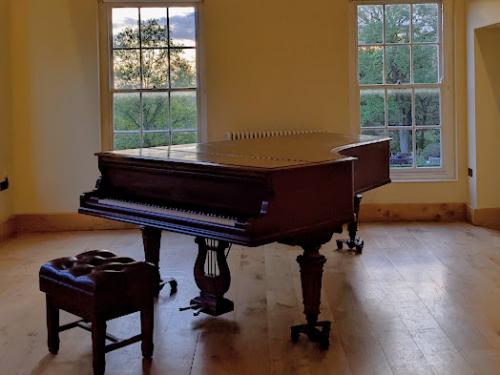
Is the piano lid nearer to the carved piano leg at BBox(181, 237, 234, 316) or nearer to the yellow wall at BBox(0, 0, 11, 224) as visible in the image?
the carved piano leg at BBox(181, 237, 234, 316)

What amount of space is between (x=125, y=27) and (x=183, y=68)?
2.37 ft

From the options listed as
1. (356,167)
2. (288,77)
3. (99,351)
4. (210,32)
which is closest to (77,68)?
(210,32)

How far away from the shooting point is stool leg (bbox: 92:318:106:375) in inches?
120

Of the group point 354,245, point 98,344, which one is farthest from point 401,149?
point 98,344

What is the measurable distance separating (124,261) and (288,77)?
12.6ft

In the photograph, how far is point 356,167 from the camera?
4699 mm

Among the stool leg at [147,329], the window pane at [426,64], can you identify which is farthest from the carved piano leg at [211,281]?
the window pane at [426,64]

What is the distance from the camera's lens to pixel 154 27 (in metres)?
6.77

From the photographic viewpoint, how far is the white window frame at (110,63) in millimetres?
6684

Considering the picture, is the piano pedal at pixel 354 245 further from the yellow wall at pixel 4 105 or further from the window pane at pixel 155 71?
the yellow wall at pixel 4 105

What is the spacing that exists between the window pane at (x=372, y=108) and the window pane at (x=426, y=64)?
436 mm

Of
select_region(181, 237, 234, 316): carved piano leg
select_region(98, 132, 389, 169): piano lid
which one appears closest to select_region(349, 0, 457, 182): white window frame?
select_region(98, 132, 389, 169): piano lid

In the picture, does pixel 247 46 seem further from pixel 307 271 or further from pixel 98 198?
pixel 307 271

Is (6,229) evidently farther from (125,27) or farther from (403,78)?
(403,78)
